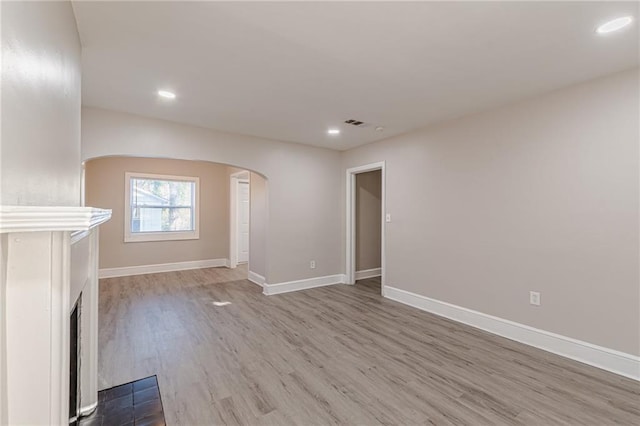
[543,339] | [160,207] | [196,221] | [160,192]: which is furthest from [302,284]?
[160,192]

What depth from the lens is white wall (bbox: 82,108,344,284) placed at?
3.45 m

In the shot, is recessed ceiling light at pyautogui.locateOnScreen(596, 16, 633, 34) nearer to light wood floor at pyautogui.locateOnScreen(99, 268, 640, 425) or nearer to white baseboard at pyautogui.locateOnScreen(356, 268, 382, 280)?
light wood floor at pyautogui.locateOnScreen(99, 268, 640, 425)

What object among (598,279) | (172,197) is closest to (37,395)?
(598,279)

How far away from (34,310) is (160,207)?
6099mm

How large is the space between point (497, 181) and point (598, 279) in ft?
4.07

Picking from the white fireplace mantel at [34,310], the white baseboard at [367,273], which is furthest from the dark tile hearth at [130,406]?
the white baseboard at [367,273]

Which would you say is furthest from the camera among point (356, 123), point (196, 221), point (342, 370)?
point (196, 221)

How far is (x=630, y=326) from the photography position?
2406 mm

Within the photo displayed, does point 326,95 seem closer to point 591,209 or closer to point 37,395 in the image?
point 591,209

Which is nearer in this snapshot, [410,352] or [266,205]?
[410,352]

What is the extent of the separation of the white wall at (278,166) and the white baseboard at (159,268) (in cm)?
268

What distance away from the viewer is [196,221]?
6.71 meters

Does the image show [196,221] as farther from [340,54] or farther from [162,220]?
[340,54]

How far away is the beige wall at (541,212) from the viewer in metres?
2.47
